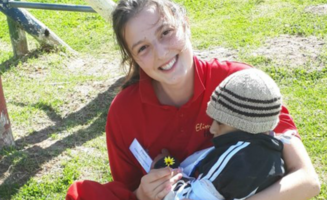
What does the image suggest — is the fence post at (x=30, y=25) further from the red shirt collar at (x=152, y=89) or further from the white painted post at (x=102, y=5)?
the red shirt collar at (x=152, y=89)

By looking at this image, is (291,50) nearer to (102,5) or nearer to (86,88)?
(102,5)

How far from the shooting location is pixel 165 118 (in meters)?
2.52

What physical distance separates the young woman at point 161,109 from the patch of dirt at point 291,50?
2.41 m

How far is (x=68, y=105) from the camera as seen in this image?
4.55 m

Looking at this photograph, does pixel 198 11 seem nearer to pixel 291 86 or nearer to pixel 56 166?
pixel 291 86

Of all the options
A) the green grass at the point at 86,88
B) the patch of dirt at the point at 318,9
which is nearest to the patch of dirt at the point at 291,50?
the green grass at the point at 86,88

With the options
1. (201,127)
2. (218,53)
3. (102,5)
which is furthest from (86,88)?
(201,127)

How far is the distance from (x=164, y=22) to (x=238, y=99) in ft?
1.79

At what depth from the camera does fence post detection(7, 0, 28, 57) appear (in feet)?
17.7

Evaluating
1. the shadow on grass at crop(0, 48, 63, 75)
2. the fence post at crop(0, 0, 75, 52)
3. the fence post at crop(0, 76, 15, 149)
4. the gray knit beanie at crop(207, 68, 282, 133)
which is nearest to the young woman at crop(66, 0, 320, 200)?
the gray knit beanie at crop(207, 68, 282, 133)

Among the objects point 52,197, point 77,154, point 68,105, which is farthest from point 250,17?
point 52,197

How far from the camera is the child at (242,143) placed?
2.06 meters

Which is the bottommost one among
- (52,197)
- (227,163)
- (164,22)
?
(52,197)

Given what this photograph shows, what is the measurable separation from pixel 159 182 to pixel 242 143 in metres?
0.45
